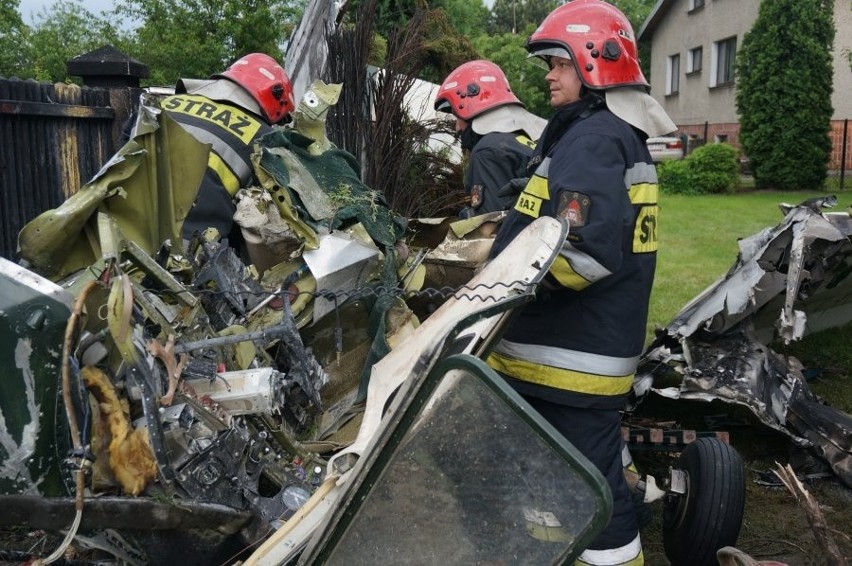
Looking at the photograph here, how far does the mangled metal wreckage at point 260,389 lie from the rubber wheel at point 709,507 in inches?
50.3

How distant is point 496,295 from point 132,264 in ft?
4.68

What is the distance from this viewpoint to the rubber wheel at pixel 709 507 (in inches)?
117

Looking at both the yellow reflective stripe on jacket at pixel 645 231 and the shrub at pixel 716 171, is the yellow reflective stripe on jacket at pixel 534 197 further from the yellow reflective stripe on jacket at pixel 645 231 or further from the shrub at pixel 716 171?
the shrub at pixel 716 171

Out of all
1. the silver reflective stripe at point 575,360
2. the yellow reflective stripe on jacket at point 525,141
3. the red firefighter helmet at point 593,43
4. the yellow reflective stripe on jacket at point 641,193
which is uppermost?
the red firefighter helmet at point 593,43

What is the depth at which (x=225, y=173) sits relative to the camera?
3.76 meters

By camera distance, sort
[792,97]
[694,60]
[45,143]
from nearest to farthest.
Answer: [45,143] < [792,97] < [694,60]

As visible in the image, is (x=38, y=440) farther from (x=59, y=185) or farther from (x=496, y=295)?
(x=59, y=185)

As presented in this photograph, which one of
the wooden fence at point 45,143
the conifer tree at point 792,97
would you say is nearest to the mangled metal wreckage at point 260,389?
the wooden fence at point 45,143

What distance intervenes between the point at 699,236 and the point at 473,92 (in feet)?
21.1

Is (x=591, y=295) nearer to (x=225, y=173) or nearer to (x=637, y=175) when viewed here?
(x=637, y=175)

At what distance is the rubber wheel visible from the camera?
117 inches

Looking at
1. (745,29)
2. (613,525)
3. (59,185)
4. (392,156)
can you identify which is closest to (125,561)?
(613,525)

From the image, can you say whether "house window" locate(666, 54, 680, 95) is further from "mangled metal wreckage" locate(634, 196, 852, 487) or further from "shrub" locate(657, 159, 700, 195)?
"mangled metal wreckage" locate(634, 196, 852, 487)

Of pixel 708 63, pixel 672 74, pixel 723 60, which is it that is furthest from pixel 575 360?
pixel 672 74
